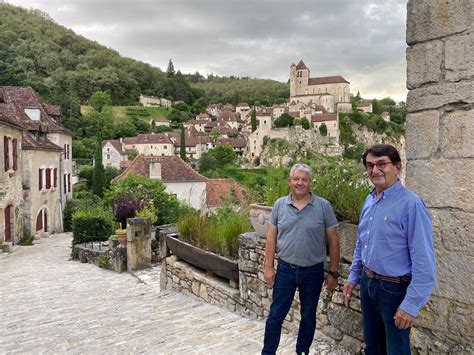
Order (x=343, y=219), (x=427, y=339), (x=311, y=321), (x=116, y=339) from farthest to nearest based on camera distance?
(x=116, y=339), (x=343, y=219), (x=311, y=321), (x=427, y=339)

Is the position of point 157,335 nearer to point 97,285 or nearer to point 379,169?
point 379,169

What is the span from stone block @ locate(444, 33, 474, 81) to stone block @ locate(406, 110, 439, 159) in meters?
0.27

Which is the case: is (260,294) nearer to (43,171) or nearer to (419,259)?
(419,259)

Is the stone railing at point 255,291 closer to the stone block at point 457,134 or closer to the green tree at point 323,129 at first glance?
the stone block at point 457,134

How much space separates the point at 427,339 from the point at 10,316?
5.78 metres

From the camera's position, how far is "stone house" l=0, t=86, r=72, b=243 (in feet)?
67.3

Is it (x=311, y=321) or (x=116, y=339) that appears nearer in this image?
(x=311, y=321)

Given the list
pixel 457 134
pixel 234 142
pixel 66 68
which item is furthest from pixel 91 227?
pixel 66 68

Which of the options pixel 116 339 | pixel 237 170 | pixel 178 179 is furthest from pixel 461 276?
pixel 237 170

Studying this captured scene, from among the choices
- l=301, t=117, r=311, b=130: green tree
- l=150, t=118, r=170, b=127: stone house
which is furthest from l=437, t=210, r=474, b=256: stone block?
l=150, t=118, r=170, b=127: stone house

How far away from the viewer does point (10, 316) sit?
604 centimetres

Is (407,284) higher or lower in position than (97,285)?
higher

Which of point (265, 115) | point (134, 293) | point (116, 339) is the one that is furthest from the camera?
point (265, 115)

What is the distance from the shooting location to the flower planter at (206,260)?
16.6 feet
